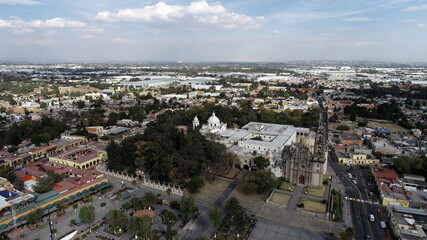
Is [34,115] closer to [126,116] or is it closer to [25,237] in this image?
[126,116]

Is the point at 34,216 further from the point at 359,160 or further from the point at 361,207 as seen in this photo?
the point at 359,160

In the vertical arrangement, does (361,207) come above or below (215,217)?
below

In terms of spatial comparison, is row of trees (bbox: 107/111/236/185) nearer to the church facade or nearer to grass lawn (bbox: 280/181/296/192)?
the church facade

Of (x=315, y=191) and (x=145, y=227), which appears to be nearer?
(x=145, y=227)

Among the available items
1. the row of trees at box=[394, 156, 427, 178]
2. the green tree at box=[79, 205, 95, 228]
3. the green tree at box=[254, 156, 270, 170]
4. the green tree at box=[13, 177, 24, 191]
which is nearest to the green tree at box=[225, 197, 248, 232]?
the green tree at box=[254, 156, 270, 170]

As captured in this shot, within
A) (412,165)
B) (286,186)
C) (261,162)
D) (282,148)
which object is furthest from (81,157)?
(412,165)

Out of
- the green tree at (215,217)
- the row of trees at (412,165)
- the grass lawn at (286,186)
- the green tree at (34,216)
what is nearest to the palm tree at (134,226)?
the green tree at (215,217)
